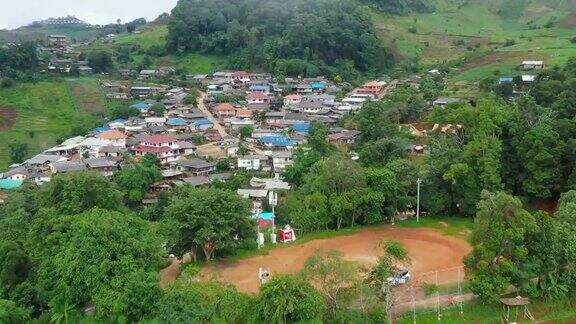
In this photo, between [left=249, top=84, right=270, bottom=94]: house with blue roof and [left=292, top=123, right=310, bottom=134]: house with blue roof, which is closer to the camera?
[left=292, top=123, right=310, bottom=134]: house with blue roof

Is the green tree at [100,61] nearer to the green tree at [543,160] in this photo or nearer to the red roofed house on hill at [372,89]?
the red roofed house on hill at [372,89]

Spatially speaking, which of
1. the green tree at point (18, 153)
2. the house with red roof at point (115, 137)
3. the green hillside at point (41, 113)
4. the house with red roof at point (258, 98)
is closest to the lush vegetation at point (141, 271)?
the house with red roof at point (115, 137)

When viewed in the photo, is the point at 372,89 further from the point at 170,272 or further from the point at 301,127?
the point at 170,272

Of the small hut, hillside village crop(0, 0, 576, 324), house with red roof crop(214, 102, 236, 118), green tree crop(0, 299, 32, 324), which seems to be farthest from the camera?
house with red roof crop(214, 102, 236, 118)

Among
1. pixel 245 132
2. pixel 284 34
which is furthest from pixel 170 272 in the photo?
pixel 284 34

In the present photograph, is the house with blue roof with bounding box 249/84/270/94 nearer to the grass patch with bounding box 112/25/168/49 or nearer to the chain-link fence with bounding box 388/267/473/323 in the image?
the grass patch with bounding box 112/25/168/49

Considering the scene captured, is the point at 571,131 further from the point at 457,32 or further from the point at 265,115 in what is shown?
the point at 457,32

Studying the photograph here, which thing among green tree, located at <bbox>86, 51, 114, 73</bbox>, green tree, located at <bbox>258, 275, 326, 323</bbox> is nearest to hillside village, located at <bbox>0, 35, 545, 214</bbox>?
green tree, located at <bbox>86, 51, 114, 73</bbox>
